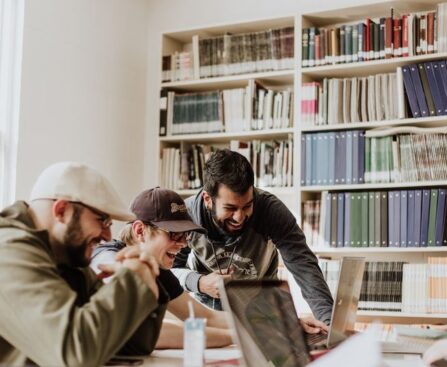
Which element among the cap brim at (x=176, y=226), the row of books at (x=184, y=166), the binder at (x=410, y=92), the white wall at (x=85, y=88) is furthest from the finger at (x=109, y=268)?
the row of books at (x=184, y=166)

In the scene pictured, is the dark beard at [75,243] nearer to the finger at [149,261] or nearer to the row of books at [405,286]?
the finger at [149,261]

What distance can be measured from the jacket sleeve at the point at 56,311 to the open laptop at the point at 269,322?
21cm

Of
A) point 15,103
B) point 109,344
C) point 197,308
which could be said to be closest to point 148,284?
point 109,344

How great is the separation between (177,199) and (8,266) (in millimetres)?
1009

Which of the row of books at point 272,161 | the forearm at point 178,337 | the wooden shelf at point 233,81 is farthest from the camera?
the wooden shelf at point 233,81

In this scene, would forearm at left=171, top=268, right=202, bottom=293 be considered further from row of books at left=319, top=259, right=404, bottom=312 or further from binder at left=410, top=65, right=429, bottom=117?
binder at left=410, top=65, right=429, bottom=117

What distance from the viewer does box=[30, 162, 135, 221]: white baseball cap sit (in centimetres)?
152

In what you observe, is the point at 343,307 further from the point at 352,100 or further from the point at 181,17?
the point at 181,17

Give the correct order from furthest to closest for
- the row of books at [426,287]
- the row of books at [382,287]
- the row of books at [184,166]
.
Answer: the row of books at [184,166] < the row of books at [382,287] < the row of books at [426,287]

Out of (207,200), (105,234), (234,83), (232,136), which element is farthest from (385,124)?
(105,234)

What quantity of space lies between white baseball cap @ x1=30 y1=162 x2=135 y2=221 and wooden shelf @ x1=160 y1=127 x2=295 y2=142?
280 cm

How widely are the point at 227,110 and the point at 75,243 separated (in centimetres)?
307

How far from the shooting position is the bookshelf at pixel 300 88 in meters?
3.96

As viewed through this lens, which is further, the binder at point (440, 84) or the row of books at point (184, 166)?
the row of books at point (184, 166)
